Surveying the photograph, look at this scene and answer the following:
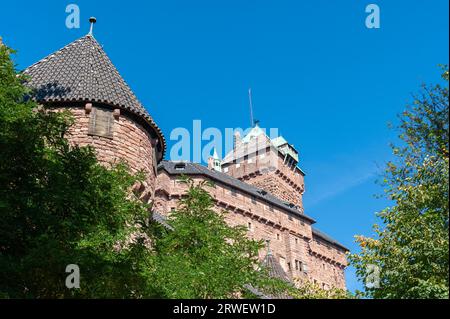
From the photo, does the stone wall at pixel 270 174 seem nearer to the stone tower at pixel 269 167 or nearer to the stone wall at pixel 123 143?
the stone tower at pixel 269 167

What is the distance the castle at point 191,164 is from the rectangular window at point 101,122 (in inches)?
1.0

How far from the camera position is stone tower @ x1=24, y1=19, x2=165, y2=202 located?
13.8 m

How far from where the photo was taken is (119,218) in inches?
416

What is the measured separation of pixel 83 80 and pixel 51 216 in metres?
7.16

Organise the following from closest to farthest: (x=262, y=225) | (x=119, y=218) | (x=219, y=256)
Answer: (x=119, y=218) → (x=219, y=256) → (x=262, y=225)

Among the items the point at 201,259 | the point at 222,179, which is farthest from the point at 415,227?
the point at 222,179

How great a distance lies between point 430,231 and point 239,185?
33.9 m

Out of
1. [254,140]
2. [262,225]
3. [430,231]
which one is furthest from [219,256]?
[254,140]

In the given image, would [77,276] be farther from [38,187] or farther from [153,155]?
[153,155]

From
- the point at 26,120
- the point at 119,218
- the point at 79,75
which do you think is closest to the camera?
the point at 26,120

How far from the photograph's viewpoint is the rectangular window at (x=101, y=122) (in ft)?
45.3

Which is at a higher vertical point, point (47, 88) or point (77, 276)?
point (47, 88)

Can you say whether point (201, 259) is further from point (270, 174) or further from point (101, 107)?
point (270, 174)

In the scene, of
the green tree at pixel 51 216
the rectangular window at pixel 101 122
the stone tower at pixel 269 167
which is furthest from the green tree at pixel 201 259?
the stone tower at pixel 269 167
